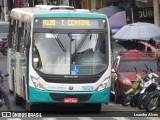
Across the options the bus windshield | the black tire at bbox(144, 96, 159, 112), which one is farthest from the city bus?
the black tire at bbox(144, 96, 159, 112)

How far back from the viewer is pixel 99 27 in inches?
858

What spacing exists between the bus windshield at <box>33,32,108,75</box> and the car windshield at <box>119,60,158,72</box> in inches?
205

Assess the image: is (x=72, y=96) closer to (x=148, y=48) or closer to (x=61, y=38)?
(x=61, y=38)

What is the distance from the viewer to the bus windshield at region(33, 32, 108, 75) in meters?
21.3

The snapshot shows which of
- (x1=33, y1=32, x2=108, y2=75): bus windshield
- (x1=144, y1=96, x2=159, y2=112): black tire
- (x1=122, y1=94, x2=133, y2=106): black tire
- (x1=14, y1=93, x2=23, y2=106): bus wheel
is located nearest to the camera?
(x1=33, y1=32, x2=108, y2=75): bus windshield

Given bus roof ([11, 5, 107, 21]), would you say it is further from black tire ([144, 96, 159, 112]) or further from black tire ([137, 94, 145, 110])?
black tire ([137, 94, 145, 110])

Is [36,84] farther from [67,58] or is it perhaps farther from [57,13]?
[57,13]

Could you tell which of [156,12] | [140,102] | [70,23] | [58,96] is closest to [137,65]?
[140,102]

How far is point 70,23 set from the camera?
2170cm

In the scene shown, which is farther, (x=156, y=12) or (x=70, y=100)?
(x=156, y=12)

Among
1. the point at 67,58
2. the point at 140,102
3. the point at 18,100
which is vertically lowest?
the point at 18,100

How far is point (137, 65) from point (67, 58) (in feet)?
19.6

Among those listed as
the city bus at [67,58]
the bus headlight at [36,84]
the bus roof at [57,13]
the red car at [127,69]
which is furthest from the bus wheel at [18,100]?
the bus headlight at [36,84]

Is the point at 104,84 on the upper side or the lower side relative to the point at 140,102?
upper
